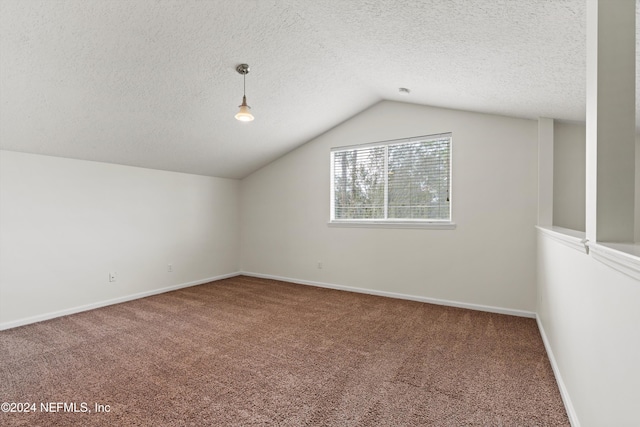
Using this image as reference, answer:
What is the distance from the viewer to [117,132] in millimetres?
3299

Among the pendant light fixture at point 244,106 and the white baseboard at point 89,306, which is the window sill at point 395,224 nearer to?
the pendant light fixture at point 244,106

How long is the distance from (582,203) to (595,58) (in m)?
2.62

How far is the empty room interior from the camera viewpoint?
5.50 feet

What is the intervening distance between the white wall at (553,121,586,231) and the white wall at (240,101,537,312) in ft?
0.82

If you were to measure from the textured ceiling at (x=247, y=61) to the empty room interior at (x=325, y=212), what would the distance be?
22 mm

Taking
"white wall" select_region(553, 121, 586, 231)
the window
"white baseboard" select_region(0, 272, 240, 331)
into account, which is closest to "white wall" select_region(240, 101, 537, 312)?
the window

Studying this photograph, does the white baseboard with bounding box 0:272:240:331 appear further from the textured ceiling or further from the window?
the window

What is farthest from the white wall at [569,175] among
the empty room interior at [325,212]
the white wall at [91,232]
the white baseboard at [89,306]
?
the white baseboard at [89,306]

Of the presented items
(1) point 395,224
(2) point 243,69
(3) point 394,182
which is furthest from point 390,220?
(2) point 243,69

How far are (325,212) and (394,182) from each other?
3.97ft

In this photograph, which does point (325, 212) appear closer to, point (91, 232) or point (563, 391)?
point (91, 232)

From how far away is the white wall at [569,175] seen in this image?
326 cm

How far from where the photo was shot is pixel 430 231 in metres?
3.98

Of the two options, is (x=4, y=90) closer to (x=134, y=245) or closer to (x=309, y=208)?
(x=134, y=245)
